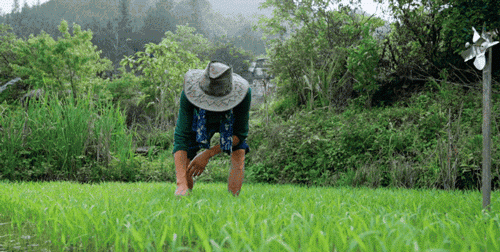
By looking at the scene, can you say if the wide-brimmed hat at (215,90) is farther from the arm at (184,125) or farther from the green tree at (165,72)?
the green tree at (165,72)

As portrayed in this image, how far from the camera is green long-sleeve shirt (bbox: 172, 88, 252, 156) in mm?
3061

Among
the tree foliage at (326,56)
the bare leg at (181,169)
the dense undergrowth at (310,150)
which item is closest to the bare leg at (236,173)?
the bare leg at (181,169)

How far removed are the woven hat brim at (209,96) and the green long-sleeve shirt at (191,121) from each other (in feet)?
0.51

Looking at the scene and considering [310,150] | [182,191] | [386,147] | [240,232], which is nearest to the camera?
[240,232]

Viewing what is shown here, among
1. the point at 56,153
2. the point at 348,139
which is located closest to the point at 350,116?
the point at 348,139

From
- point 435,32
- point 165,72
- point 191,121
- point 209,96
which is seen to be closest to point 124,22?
point 165,72

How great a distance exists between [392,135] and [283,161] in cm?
202

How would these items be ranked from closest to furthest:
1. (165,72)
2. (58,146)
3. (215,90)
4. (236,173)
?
(215,90)
(236,173)
(58,146)
(165,72)

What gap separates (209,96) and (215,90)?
0.07 meters

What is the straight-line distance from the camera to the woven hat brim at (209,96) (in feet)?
8.82

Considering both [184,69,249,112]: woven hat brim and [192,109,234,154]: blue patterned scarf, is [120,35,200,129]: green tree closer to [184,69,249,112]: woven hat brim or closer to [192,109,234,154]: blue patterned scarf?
[192,109,234,154]: blue patterned scarf

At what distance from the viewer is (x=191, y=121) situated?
3119 mm

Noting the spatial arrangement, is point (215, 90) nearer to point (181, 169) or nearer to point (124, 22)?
point (181, 169)

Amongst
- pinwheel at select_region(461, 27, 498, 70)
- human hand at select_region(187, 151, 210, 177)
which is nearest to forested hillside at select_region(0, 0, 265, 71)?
human hand at select_region(187, 151, 210, 177)
